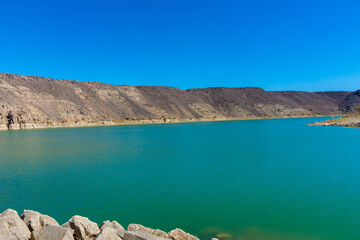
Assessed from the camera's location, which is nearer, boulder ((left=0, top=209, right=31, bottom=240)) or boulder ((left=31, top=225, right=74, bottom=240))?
boulder ((left=31, top=225, right=74, bottom=240))

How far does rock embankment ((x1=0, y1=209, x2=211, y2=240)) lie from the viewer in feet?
20.5

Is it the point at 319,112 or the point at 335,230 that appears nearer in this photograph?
the point at 335,230

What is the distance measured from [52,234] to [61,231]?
222mm

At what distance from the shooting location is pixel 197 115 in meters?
107

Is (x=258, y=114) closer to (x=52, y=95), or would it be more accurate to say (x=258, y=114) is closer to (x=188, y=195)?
(x=52, y=95)

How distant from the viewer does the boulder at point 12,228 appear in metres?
6.29

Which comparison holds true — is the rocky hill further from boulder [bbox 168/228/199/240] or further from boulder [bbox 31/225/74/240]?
boulder [bbox 168/228/199/240]

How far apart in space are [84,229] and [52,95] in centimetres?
8035

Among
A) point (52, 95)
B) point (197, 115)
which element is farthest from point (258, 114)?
point (52, 95)

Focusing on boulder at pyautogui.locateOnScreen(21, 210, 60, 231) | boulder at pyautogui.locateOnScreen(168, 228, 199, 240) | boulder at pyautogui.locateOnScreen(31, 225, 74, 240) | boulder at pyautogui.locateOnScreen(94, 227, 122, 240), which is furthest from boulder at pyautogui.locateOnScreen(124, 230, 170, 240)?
boulder at pyautogui.locateOnScreen(21, 210, 60, 231)

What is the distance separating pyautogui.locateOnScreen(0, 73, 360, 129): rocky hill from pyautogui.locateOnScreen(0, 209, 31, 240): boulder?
6266 centimetres

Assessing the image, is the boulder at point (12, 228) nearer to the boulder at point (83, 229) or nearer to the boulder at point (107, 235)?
the boulder at point (83, 229)

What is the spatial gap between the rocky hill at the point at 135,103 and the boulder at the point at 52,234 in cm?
6351

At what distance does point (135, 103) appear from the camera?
319ft
